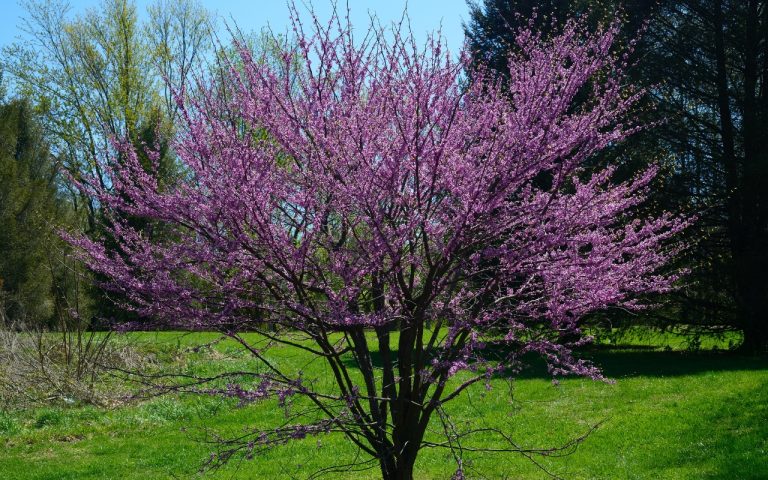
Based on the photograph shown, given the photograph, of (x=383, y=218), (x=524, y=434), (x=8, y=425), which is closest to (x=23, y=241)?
(x=8, y=425)

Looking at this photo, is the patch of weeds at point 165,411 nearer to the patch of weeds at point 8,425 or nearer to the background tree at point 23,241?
the patch of weeds at point 8,425

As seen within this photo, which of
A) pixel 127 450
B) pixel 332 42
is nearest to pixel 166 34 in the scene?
pixel 127 450

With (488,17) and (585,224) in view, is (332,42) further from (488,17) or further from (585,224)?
(488,17)

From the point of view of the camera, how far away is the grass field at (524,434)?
20.9ft

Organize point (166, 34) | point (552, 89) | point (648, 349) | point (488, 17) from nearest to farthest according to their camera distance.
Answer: point (552, 89) → point (648, 349) → point (488, 17) → point (166, 34)

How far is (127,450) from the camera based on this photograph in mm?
7598

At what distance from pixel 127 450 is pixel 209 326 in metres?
4.69

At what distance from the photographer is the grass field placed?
6359 mm

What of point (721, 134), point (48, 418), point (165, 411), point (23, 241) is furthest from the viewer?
point (23, 241)

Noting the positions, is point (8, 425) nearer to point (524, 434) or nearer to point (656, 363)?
point (524, 434)

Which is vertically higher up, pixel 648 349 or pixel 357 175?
pixel 357 175

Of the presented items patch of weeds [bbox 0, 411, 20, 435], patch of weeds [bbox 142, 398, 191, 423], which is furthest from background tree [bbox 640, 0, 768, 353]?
patch of weeds [bbox 0, 411, 20, 435]

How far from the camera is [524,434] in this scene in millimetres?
7809

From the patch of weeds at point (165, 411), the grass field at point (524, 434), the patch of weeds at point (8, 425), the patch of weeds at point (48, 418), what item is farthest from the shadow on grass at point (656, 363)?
the patch of weeds at point (8, 425)
